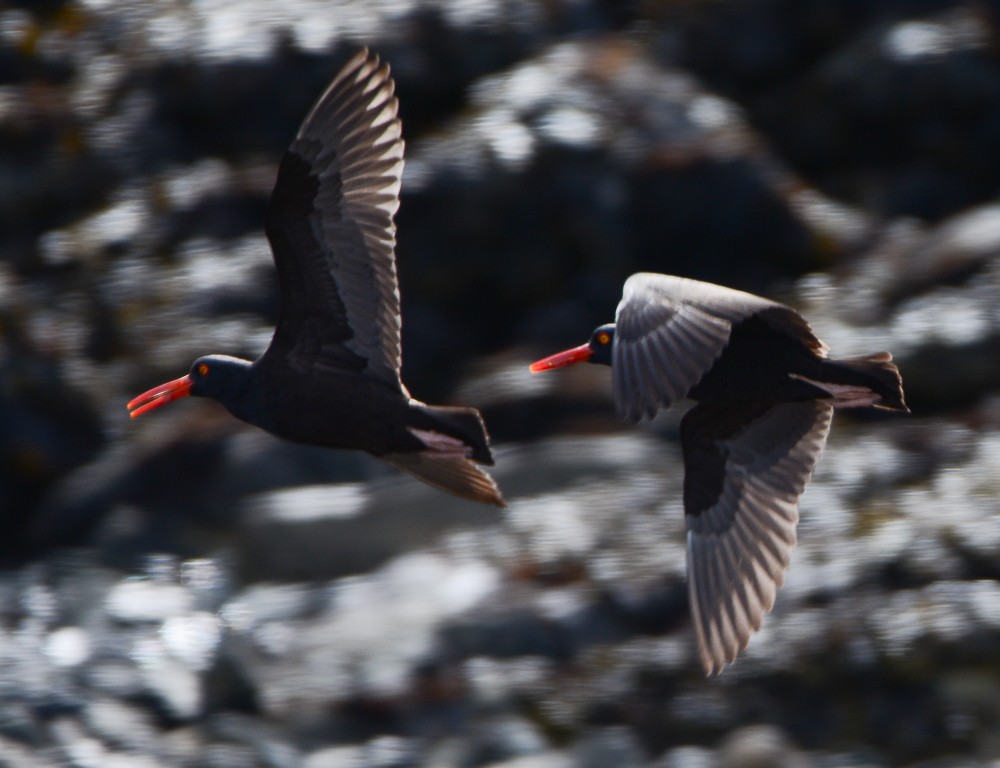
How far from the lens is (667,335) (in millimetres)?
6934

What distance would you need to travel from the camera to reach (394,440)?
7535 mm

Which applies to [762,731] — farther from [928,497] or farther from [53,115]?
[53,115]

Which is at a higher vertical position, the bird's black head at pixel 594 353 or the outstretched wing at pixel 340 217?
the outstretched wing at pixel 340 217

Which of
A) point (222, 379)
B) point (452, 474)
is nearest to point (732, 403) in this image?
point (452, 474)

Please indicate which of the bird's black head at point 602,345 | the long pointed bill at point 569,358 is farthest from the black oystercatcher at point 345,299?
the bird's black head at point 602,345

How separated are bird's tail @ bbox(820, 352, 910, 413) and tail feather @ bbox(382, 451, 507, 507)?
149 cm

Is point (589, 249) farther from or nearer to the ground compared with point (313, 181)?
nearer to the ground

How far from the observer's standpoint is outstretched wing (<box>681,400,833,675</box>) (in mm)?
8188

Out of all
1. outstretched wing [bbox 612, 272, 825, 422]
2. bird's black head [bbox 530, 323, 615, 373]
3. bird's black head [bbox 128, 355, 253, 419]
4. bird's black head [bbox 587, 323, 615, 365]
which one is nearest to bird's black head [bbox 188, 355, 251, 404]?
bird's black head [bbox 128, 355, 253, 419]

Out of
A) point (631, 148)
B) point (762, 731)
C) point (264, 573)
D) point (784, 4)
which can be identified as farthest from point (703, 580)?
point (784, 4)

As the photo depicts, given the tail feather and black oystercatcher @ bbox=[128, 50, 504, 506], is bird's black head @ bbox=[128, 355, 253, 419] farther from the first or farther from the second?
the tail feather

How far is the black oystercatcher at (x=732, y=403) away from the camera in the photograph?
6.91m

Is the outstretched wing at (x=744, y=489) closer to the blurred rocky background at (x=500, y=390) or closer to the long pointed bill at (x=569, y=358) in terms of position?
the long pointed bill at (x=569, y=358)

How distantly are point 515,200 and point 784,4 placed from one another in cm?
309
